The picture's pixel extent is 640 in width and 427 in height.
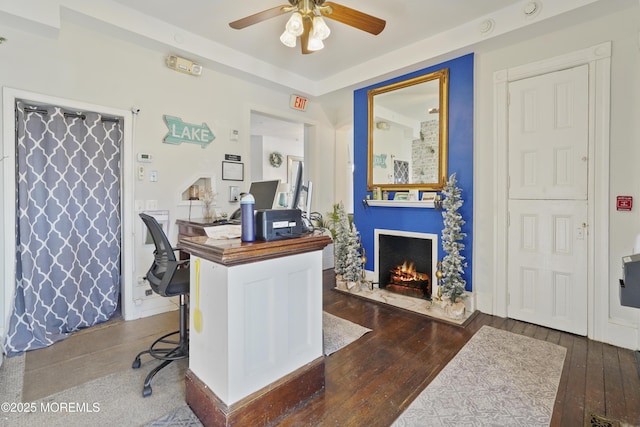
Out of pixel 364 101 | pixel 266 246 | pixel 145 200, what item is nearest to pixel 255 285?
pixel 266 246

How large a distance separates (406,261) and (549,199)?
1663 millimetres

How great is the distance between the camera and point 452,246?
10.2 ft

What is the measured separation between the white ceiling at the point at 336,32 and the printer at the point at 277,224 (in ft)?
6.63

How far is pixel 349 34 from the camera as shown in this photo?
3.15 m

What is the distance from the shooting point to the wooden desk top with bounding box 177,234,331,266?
1403 millimetres

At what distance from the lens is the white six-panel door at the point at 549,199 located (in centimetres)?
263

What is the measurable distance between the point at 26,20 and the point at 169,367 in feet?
9.16

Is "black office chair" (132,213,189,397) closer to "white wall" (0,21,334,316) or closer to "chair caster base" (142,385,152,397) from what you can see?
"chair caster base" (142,385,152,397)

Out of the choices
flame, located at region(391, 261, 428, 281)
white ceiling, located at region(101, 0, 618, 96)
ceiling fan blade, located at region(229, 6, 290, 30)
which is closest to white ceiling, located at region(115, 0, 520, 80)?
white ceiling, located at region(101, 0, 618, 96)

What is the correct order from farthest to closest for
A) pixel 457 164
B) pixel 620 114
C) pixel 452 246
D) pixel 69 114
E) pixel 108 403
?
pixel 457 164
pixel 452 246
pixel 69 114
pixel 620 114
pixel 108 403

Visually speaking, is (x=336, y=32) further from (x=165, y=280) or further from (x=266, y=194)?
(x=165, y=280)

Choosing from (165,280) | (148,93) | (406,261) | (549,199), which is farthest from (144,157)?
(549,199)

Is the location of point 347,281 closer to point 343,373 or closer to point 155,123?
point 343,373

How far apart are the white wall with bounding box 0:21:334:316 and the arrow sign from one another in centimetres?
6
